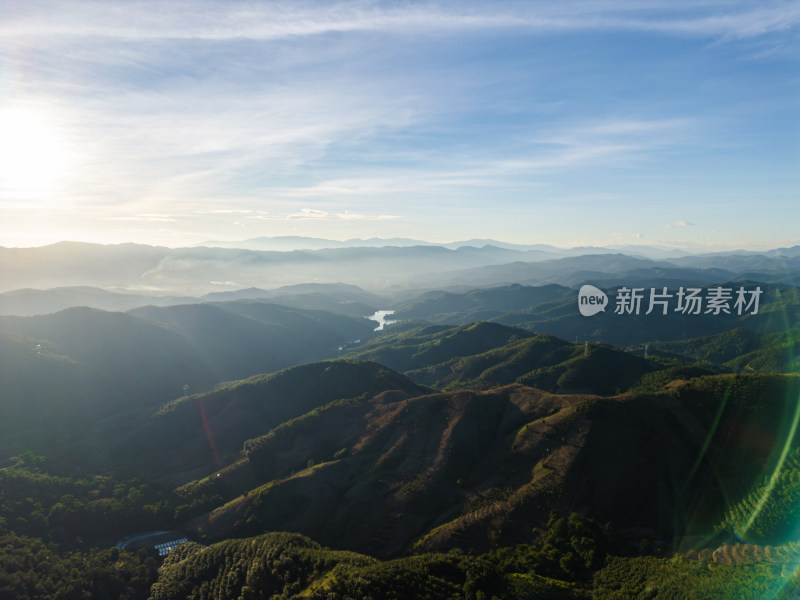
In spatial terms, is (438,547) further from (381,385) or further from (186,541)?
(381,385)

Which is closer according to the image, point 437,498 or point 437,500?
point 437,500

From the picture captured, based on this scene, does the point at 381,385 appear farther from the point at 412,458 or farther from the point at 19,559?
the point at 19,559

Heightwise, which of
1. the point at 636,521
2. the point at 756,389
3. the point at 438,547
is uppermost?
the point at 756,389

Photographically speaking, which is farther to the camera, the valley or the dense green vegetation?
the valley

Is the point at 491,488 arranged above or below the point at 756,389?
below

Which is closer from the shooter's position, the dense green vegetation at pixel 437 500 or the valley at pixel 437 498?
the dense green vegetation at pixel 437 500

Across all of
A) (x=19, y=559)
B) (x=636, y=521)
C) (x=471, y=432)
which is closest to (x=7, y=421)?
(x=19, y=559)

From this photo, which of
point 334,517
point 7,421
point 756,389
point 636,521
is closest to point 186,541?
point 334,517

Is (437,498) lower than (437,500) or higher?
higher

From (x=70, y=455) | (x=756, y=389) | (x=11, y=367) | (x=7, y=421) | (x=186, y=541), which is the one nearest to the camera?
(x=186, y=541)

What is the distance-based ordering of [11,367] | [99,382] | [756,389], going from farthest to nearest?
[99,382] → [11,367] → [756,389]

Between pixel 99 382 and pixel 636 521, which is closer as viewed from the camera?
pixel 636 521
